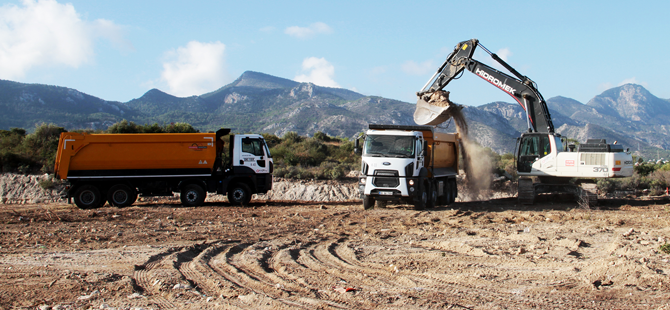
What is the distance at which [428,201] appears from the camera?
54.0ft

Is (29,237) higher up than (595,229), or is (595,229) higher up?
(595,229)

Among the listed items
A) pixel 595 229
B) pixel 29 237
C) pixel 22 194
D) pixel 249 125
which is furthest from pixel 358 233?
pixel 249 125

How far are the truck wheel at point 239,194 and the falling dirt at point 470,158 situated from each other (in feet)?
26.9

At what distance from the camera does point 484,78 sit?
60.8 ft

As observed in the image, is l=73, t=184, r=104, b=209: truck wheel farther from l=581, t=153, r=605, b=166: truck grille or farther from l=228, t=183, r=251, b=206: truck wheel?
l=581, t=153, r=605, b=166: truck grille

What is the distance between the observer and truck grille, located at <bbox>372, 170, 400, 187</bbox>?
1466 centimetres

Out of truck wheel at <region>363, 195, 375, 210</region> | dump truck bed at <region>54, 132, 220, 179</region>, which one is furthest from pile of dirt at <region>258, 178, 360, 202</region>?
dump truck bed at <region>54, 132, 220, 179</region>

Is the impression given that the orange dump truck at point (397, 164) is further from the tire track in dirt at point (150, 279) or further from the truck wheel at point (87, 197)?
the truck wheel at point (87, 197)

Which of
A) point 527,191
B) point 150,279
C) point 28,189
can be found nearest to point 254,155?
point 527,191

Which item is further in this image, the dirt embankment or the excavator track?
the dirt embankment

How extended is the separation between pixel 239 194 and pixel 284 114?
A: 385ft

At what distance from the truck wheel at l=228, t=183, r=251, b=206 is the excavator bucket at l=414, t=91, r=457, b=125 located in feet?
25.2

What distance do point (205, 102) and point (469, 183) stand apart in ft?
497

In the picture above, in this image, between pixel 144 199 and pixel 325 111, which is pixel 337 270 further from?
pixel 325 111
